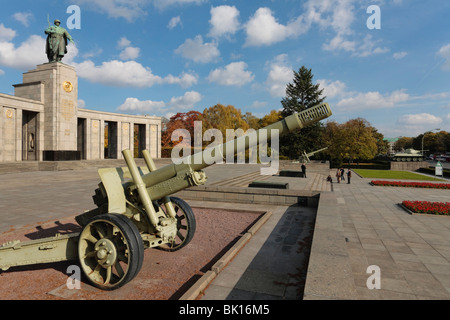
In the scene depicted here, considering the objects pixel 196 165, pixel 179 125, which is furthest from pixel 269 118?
pixel 196 165

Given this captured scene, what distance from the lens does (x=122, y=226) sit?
4332 mm

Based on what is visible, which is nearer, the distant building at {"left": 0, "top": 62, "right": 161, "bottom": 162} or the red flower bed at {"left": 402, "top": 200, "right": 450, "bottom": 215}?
the red flower bed at {"left": 402, "top": 200, "right": 450, "bottom": 215}

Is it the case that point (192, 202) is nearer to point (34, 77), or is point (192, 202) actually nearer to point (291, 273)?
point (291, 273)

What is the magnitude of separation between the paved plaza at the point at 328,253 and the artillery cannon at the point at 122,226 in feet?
4.69

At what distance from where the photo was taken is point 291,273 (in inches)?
204

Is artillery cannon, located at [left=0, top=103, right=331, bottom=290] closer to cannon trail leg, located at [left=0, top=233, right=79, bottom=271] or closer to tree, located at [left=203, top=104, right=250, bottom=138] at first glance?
cannon trail leg, located at [left=0, top=233, right=79, bottom=271]

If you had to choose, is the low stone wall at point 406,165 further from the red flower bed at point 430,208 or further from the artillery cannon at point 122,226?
the artillery cannon at point 122,226

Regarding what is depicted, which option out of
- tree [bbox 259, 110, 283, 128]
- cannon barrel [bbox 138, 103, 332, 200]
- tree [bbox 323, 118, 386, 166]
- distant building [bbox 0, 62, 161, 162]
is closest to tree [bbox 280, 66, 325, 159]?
tree [bbox 323, 118, 386, 166]

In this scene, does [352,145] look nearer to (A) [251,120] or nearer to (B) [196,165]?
(A) [251,120]

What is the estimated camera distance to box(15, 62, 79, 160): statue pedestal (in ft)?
106

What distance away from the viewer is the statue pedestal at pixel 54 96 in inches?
1277

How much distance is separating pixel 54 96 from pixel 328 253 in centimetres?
3732
